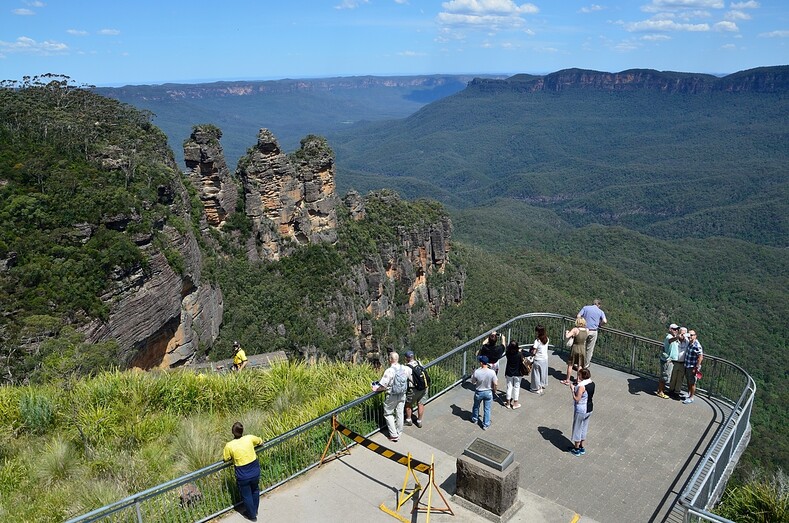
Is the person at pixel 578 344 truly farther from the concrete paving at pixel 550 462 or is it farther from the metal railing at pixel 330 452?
the metal railing at pixel 330 452

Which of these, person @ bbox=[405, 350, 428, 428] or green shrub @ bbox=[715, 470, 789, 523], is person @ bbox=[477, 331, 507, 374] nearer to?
person @ bbox=[405, 350, 428, 428]

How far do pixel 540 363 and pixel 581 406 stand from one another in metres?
3.01

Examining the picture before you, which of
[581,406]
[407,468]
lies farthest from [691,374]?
[407,468]

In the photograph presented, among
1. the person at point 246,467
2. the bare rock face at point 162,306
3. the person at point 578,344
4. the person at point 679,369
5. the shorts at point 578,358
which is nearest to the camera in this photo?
the person at point 246,467

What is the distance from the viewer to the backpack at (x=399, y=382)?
40.9 feet

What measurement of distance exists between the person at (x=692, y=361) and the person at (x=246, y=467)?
11.0 meters

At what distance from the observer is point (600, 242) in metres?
125

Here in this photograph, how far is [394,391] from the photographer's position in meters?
12.5

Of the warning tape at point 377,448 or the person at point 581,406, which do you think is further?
the person at point 581,406

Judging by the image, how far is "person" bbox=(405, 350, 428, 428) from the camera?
42.2 ft

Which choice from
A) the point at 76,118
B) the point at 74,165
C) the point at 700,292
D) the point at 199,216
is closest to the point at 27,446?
the point at 74,165

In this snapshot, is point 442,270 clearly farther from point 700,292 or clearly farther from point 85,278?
point 700,292

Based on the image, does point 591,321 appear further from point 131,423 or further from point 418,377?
point 131,423

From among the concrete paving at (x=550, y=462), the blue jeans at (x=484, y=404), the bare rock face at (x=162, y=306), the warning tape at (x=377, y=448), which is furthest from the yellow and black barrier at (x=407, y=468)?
the bare rock face at (x=162, y=306)
